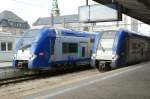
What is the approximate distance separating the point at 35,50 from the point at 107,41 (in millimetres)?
5348

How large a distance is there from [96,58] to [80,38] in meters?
2.38

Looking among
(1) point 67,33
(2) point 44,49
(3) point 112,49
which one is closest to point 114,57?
(3) point 112,49

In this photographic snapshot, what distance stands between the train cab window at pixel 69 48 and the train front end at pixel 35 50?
1637 mm

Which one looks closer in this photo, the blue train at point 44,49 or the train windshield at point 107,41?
the blue train at point 44,49

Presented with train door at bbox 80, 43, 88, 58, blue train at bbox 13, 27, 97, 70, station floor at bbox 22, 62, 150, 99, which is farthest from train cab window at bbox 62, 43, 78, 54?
station floor at bbox 22, 62, 150, 99

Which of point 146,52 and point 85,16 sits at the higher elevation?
point 85,16

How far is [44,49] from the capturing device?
2105 centimetres

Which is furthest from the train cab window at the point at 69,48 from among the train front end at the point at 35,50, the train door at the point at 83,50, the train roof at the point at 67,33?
the train front end at the point at 35,50

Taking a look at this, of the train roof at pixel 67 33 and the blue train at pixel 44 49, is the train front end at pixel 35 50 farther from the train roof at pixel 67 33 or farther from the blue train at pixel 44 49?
the train roof at pixel 67 33

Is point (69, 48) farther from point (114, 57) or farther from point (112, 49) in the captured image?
point (114, 57)

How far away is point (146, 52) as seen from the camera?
32.2 meters

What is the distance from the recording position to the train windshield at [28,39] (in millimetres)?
21375

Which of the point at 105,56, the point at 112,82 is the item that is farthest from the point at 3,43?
the point at 112,82

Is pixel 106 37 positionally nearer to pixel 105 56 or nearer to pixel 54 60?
pixel 105 56
